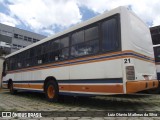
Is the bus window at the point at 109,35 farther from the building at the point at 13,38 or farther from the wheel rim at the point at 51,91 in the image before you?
the building at the point at 13,38

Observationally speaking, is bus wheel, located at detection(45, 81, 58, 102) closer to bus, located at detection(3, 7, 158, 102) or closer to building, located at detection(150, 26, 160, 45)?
bus, located at detection(3, 7, 158, 102)

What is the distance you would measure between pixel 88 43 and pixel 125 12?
1734 millimetres

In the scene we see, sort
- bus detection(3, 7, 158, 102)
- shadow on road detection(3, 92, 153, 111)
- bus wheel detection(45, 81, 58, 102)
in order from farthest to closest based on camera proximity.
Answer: bus wheel detection(45, 81, 58, 102) → shadow on road detection(3, 92, 153, 111) → bus detection(3, 7, 158, 102)

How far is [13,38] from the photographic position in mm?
52750

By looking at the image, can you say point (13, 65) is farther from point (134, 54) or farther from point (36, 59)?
point (134, 54)

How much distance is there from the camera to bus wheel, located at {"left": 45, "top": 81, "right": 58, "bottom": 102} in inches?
379

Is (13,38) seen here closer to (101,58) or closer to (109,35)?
(101,58)

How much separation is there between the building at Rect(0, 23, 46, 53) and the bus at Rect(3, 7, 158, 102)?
39281 mm

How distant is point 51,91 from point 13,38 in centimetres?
4544

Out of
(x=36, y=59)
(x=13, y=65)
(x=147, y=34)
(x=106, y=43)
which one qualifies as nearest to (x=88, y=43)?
(x=106, y=43)

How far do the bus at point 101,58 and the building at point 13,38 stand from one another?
39.3 m

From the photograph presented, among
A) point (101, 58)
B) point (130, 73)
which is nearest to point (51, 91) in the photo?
point (101, 58)

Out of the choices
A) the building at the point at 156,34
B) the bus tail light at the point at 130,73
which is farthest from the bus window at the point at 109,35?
the building at the point at 156,34

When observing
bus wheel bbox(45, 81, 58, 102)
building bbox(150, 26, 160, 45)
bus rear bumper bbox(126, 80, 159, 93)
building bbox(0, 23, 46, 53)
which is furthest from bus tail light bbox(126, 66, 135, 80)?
building bbox(0, 23, 46, 53)
